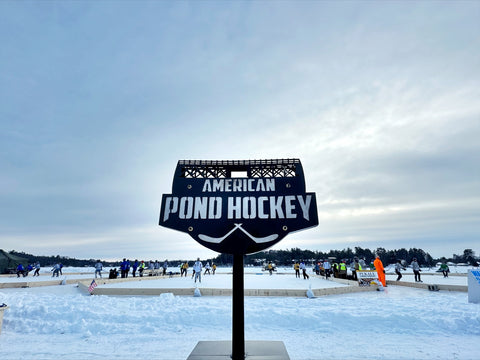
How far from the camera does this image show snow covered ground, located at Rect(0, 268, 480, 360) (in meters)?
5.06

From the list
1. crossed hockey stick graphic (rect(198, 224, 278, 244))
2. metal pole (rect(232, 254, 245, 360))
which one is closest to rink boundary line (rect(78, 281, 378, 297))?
metal pole (rect(232, 254, 245, 360))

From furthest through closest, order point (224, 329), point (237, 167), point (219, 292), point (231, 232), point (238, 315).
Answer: point (219, 292) < point (224, 329) < point (237, 167) < point (231, 232) < point (238, 315)

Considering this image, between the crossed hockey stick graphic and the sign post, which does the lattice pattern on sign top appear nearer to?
the sign post

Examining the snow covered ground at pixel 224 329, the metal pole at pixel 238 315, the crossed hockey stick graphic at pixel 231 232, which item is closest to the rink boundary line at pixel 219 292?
the snow covered ground at pixel 224 329

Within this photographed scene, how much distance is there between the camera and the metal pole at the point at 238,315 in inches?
126

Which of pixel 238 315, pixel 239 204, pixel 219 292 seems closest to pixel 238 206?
pixel 239 204

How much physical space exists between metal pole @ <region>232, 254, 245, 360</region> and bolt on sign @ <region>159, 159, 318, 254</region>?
0.27m

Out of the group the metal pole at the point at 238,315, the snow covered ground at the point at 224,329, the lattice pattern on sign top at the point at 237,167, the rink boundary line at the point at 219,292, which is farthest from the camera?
the rink boundary line at the point at 219,292

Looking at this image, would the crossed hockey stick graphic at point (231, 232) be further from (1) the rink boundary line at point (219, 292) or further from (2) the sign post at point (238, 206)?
(1) the rink boundary line at point (219, 292)

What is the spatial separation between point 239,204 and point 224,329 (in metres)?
4.67

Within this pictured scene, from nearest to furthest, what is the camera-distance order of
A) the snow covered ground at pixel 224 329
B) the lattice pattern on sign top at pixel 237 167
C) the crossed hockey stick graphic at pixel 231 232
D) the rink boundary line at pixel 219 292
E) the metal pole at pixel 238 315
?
the metal pole at pixel 238 315
the crossed hockey stick graphic at pixel 231 232
the lattice pattern on sign top at pixel 237 167
the snow covered ground at pixel 224 329
the rink boundary line at pixel 219 292

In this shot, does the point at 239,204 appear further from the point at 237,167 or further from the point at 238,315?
the point at 238,315

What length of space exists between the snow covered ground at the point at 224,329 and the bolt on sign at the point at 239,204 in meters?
2.83

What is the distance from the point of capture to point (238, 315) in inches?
134
